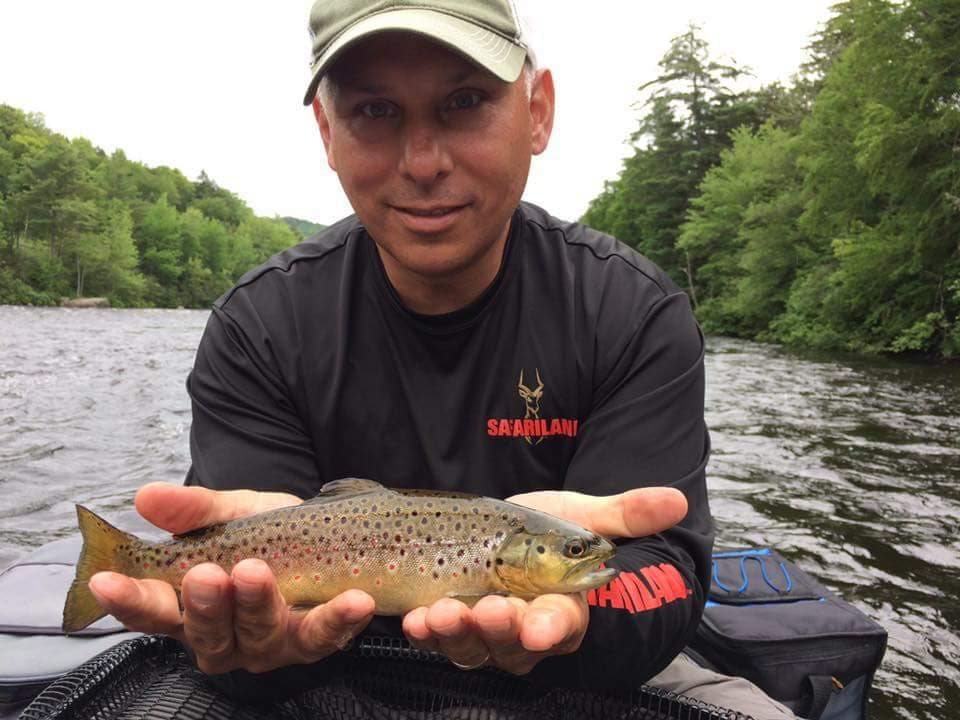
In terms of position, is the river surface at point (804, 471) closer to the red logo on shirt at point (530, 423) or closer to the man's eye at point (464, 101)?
the red logo on shirt at point (530, 423)

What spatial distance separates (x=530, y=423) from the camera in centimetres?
264

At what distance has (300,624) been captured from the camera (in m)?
1.92

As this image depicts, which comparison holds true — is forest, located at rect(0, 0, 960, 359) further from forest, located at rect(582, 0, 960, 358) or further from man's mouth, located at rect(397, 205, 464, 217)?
man's mouth, located at rect(397, 205, 464, 217)

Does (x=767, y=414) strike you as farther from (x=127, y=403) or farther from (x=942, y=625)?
(x=127, y=403)

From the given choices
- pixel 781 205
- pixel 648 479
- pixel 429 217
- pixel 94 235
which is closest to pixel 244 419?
pixel 429 217

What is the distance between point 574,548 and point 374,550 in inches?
23.5

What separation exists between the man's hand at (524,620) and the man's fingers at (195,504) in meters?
0.64

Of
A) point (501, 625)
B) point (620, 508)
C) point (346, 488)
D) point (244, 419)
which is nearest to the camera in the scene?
point (501, 625)

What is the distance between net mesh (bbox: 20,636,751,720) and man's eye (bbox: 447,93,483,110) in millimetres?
1531

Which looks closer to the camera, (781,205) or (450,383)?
(450,383)

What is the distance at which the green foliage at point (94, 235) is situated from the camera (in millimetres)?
59625

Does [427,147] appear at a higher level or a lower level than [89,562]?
higher

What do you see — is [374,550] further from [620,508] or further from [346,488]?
[620,508]

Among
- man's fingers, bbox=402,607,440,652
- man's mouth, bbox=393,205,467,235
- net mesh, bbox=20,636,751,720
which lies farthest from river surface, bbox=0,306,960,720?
man's mouth, bbox=393,205,467,235
